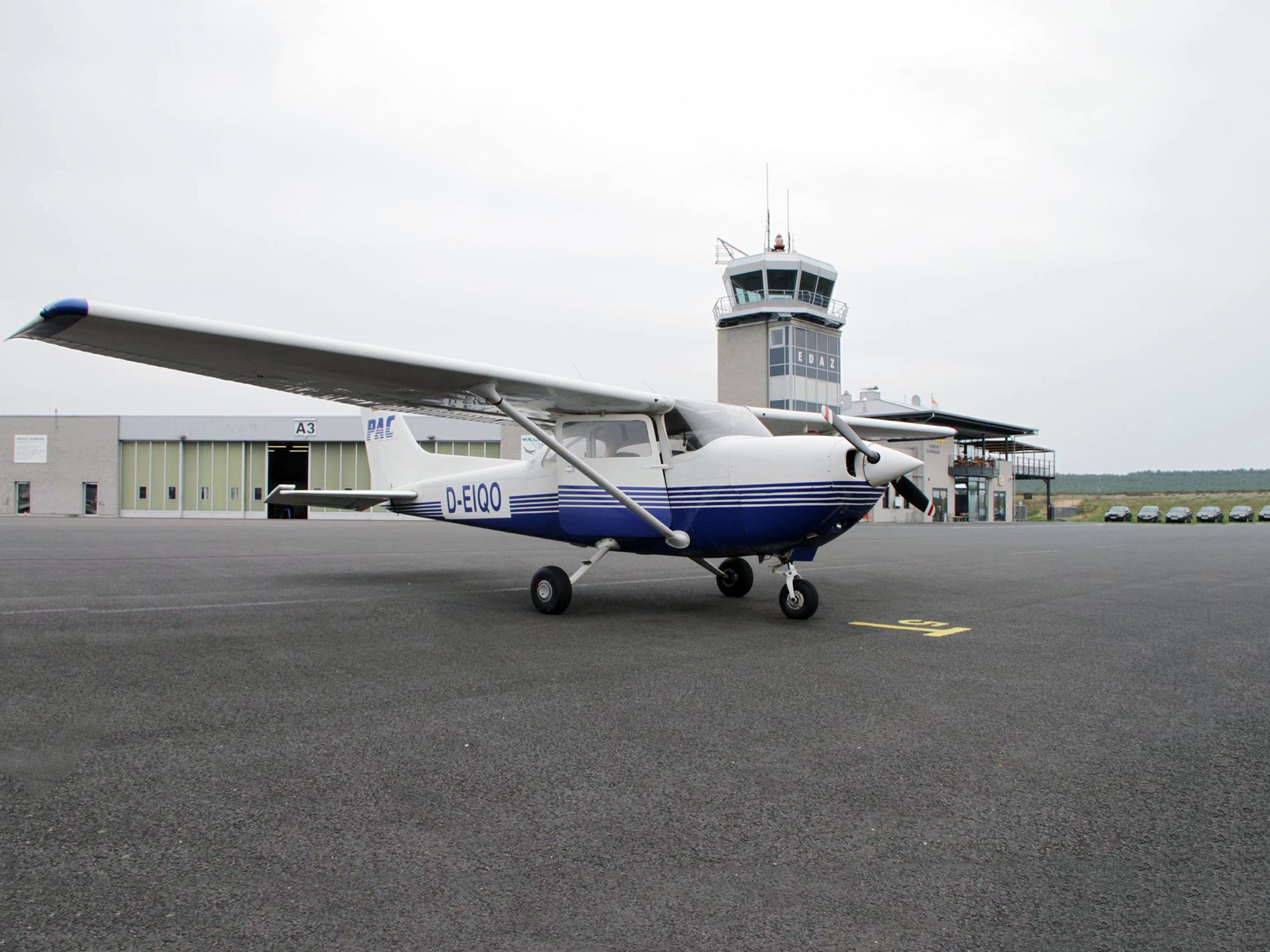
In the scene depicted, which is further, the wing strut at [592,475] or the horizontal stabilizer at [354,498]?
the horizontal stabilizer at [354,498]

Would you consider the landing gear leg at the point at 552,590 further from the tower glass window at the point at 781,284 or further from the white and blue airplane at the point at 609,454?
the tower glass window at the point at 781,284

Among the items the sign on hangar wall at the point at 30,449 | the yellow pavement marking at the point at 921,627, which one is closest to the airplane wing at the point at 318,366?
the yellow pavement marking at the point at 921,627

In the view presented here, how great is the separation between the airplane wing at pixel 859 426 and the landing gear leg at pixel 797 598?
8.71ft

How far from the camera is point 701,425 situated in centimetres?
897

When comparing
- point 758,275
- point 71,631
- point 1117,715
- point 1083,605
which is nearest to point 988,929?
point 1117,715

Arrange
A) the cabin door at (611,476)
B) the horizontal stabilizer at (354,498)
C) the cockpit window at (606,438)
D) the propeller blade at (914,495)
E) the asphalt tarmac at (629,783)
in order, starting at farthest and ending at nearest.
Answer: the horizontal stabilizer at (354,498)
the cockpit window at (606,438)
the cabin door at (611,476)
the propeller blade at (914,495)
the asphalt tarmac at (629,783)

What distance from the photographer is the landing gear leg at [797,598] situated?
316 inches

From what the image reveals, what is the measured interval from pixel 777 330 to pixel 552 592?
147ft

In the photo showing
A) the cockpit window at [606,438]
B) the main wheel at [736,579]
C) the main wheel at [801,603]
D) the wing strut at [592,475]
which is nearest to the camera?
the main wheel at [801,603]

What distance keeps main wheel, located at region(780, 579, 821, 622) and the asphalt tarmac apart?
0.74ft

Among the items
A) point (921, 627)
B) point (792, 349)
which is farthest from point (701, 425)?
point (792, 349)

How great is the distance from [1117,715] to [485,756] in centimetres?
353

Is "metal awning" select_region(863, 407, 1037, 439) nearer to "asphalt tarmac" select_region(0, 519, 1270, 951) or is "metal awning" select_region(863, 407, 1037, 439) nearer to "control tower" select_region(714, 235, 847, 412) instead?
"control tower" select_region(714, 235, 847, 412)

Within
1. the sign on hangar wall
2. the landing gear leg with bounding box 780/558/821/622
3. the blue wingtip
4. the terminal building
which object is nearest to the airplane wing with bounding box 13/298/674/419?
the blue wingtip
